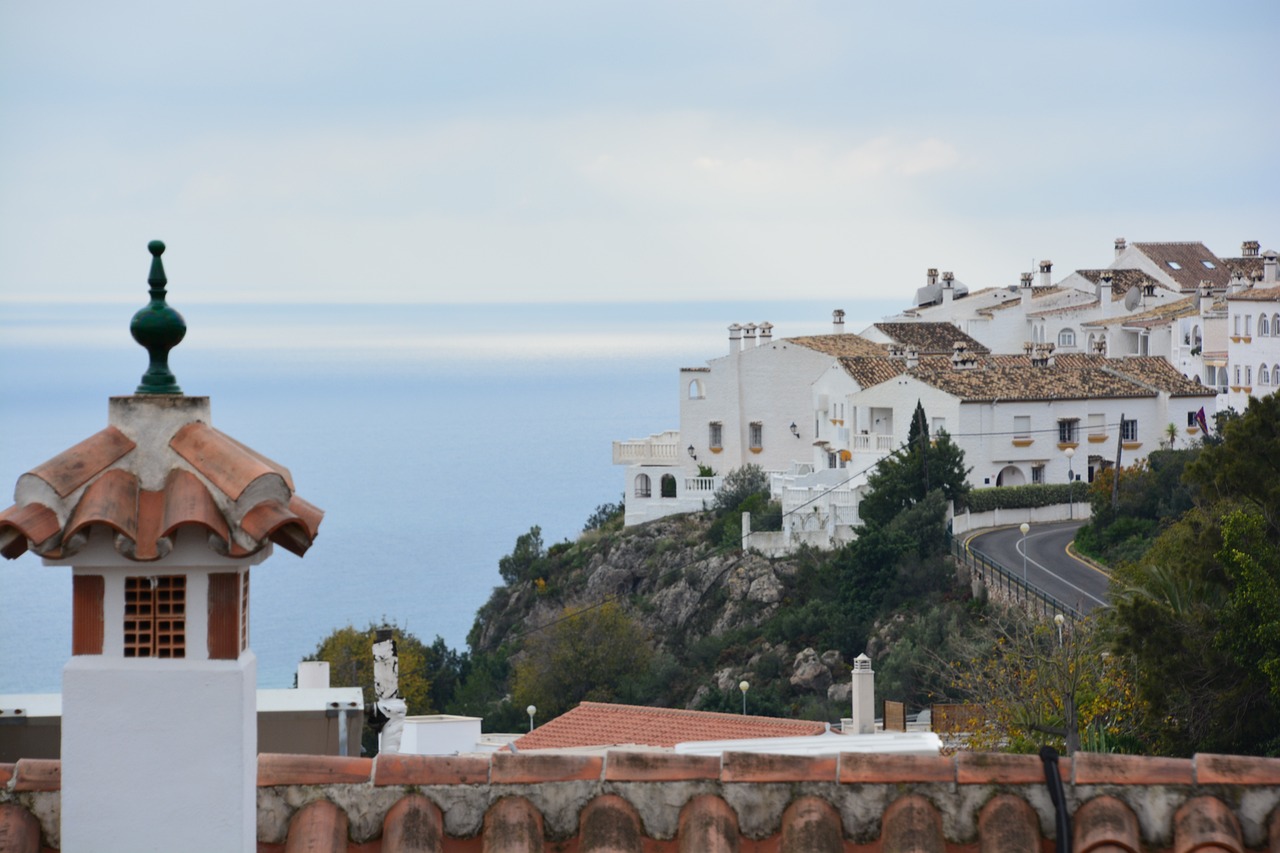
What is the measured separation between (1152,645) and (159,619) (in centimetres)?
1940

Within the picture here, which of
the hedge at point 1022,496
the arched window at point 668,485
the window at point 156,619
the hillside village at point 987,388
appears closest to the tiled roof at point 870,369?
the hillside village at point 987,388

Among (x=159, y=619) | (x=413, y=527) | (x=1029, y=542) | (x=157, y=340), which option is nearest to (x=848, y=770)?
(x=159, y=619)

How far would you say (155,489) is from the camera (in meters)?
5.31

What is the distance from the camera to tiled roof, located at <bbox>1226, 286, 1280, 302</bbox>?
6228 cm

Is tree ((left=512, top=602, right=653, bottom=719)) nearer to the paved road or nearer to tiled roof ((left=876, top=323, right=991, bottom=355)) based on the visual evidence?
the paved road

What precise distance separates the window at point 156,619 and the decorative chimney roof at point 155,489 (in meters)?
0.15

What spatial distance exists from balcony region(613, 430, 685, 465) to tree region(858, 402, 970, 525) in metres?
15.9

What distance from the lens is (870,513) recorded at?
56.7 meters

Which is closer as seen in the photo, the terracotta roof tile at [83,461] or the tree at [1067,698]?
the terracotta roof tile at [83,461]

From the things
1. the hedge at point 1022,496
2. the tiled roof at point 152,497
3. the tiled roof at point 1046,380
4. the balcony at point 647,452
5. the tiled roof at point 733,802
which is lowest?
the tiled roof at point 733,802

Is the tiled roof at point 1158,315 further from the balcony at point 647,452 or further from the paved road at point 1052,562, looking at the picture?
the balcony at point 647,452

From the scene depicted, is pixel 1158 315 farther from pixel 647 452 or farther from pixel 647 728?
pixel 647 728

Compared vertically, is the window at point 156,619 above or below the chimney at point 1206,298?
below

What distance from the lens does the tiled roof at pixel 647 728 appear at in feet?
79.6
